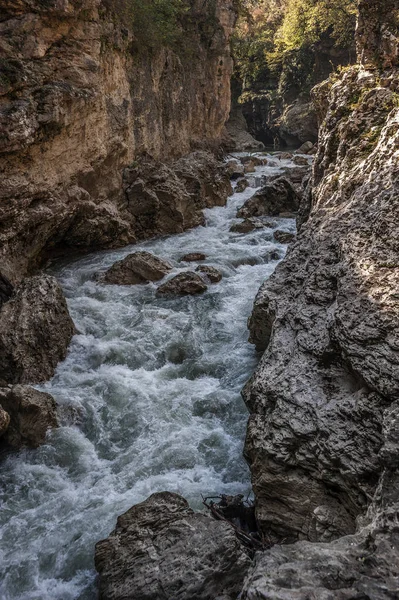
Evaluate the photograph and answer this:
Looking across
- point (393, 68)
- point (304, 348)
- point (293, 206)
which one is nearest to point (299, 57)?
point (293, 206)

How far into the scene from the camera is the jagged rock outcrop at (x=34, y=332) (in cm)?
727

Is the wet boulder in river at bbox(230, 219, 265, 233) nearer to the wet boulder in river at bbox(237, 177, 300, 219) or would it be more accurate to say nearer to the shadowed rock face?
the wet boulder in river at bbox(237, 177, 300, 219)

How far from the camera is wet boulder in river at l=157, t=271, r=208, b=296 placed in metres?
10.4

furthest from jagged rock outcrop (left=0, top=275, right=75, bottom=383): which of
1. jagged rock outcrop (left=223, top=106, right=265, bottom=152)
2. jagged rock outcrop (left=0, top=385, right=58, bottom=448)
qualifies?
jagged rock outcrop (left=223, top=106, right=265, bottom=152)

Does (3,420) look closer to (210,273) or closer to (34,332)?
(34,332)

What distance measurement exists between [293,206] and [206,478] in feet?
43.3

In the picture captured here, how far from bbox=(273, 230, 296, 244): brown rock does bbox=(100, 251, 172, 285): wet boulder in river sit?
4.21m

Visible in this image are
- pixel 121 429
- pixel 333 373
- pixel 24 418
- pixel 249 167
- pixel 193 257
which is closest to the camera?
pixel 333 373

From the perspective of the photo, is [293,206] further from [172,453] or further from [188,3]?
[172,453]

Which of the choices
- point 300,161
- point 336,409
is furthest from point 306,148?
point 336,409

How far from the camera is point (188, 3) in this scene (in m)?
19.1

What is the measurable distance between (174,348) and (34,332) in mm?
2493

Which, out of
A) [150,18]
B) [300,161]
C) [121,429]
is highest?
[150,18]

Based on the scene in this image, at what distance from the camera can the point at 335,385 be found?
4.48 metres
